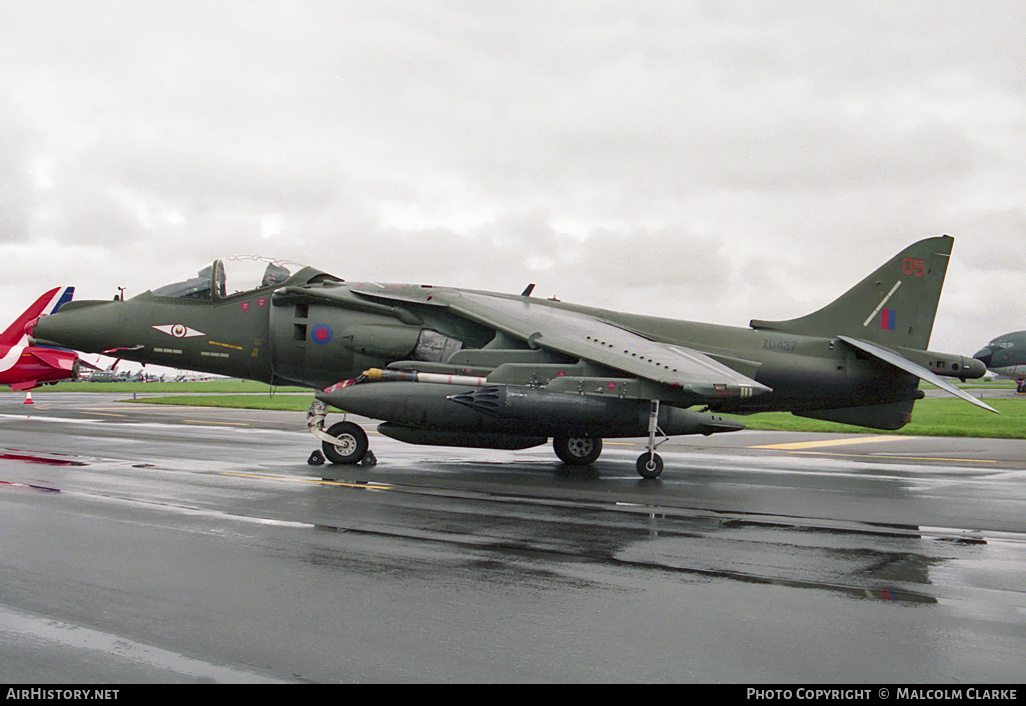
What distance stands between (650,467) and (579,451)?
2.34 m

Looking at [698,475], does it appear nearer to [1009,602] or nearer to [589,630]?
[1009,602]

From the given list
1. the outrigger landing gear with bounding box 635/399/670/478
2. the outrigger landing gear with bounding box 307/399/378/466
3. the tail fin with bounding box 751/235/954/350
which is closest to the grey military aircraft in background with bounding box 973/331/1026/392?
the tail fin with bounding box 751/235/954/350

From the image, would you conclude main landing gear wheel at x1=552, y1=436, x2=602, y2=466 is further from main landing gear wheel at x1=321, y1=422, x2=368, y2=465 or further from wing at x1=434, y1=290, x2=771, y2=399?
main landing gear wheel at x1=321, y1=422, x2=368, y2=465

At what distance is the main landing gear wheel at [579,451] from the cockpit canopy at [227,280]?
232 inches

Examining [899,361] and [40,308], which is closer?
[899,361]

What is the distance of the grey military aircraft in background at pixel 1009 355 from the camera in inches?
2400

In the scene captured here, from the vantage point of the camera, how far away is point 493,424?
12.3m

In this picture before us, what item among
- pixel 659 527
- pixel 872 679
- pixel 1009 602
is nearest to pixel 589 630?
pixel 872 679

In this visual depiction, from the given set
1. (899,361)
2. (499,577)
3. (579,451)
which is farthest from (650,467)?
(499,577)

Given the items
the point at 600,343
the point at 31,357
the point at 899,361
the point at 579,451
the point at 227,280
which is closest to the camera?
the point at 600,343

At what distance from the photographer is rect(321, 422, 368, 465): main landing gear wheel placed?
13023 millimetres

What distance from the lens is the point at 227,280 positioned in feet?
45.5

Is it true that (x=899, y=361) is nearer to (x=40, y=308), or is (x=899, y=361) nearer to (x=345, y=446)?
(x=345, y=446)
